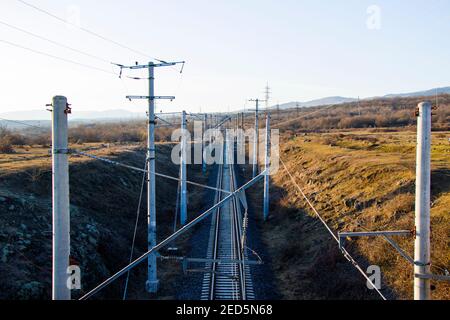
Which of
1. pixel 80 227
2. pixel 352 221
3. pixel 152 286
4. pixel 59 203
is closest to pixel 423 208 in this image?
pixel 59 203

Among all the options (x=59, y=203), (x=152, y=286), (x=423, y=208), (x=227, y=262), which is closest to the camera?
(x=423, y=208)

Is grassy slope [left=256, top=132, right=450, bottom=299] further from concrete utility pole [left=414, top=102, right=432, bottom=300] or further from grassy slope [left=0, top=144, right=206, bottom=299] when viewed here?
concrete utility pole [left=414, top=102, right=432, bottom=300]

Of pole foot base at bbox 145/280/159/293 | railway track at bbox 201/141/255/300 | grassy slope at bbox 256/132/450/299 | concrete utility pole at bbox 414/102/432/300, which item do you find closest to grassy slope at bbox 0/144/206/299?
pole foot base at bbox 145/280/159/293

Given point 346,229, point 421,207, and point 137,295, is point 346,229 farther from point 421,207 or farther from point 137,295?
point 421,207

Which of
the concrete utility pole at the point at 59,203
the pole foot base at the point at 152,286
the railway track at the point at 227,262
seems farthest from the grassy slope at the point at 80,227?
the concrete utility pole at the point at 59,203

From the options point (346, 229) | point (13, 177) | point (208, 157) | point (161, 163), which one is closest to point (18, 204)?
point (13, 177)

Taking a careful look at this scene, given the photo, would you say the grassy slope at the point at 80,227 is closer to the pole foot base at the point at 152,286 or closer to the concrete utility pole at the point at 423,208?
the pole foot base at the point at 152,286

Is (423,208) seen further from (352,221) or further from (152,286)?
(352,221)
